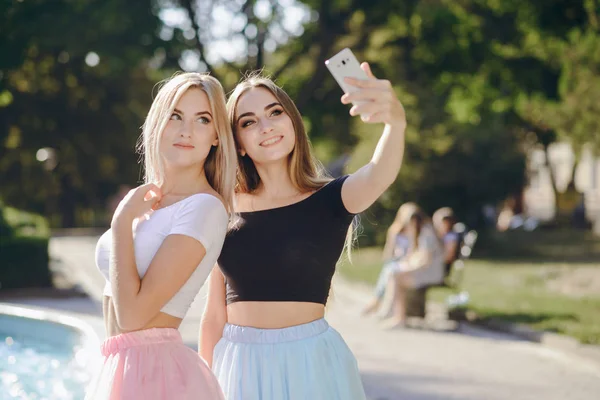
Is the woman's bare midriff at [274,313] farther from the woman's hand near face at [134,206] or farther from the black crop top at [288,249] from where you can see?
the woman's hand near face at [134,206]

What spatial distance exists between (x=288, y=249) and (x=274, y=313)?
23cm

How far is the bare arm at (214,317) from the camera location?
11.8 feet

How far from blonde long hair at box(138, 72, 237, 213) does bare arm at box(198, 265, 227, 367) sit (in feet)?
1.56

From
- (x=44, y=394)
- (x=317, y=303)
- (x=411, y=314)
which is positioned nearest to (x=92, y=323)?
(x=44, y=394)

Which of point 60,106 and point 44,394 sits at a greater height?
point 60,106

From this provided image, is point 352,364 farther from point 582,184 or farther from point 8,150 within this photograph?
point 582,184

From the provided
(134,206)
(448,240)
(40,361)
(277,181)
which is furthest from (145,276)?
(448,240)

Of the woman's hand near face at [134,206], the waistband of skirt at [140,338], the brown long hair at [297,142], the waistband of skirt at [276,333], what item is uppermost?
the brown long hair at [297,142]

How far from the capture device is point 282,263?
3422 mm

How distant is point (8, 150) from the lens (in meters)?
50.7

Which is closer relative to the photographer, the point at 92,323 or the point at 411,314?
the point at 92,323

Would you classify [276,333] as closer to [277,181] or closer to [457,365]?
[277,181]

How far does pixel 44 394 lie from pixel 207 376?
4068mm

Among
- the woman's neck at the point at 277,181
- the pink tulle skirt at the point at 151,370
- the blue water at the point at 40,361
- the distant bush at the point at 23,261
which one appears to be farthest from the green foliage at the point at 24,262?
the pink tulle skirt at the point at 151,370
